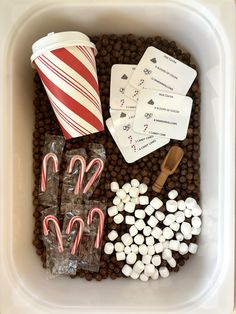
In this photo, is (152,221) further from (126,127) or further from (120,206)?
(126,127)

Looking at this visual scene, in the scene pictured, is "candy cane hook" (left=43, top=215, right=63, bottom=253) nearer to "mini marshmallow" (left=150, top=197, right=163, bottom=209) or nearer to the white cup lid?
"mini marshmallow" (left=150, top=197, right=163, bottom=209)

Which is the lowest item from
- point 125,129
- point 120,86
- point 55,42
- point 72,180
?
point 72,180

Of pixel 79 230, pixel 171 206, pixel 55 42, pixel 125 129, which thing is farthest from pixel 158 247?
pixel 55 42

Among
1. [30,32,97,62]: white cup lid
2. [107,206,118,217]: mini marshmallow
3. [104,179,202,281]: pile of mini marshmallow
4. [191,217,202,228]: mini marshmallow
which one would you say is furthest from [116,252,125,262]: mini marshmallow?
[30,32,97,62]: white cup lid
